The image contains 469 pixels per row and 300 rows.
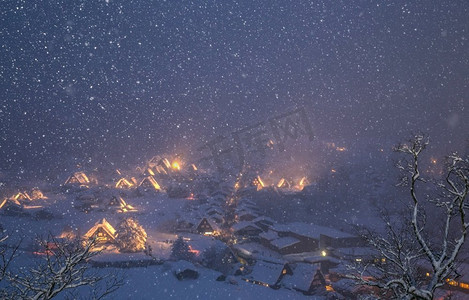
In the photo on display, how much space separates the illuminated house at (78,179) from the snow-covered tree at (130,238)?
3199 cm

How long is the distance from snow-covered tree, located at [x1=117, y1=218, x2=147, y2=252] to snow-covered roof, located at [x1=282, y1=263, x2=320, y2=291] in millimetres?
15561

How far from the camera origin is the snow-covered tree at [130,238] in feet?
86.9

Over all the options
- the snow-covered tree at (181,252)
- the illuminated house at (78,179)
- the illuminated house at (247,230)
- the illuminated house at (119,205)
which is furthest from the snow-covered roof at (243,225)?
the illuminated house at (78,179)

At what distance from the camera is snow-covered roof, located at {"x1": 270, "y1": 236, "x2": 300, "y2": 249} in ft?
105

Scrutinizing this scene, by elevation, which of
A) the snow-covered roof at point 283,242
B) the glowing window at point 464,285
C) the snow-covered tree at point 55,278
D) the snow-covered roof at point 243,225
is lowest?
the glowing window at point 464,285

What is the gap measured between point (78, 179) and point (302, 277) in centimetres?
5196

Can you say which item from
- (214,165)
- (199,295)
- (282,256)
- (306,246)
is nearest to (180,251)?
(199,295)

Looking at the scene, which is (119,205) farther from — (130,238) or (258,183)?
(258,183)

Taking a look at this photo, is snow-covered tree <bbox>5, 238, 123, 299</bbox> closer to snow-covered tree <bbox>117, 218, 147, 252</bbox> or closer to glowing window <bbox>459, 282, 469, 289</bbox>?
snow-covered tree <bbox>117, 218, 147, 252</bbox>

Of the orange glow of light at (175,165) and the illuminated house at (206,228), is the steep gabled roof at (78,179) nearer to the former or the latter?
the orange glow of light at (175,165)

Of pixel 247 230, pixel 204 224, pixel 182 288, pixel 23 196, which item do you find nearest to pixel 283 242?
pixel 247 230

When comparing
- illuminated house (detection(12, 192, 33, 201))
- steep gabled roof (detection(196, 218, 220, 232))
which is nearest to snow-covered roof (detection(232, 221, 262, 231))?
steep gabled roof (detection(196, 218, 220, 232))

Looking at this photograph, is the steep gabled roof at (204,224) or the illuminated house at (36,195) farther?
the illuminated house at (36,195)

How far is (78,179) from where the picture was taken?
54938 mm
